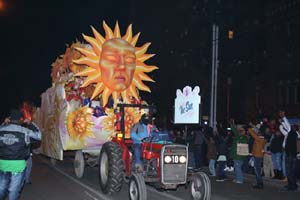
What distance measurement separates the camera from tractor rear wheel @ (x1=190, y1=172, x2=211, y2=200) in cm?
990

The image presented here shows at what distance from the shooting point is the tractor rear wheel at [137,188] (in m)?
9.66

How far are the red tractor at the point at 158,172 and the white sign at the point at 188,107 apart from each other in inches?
213

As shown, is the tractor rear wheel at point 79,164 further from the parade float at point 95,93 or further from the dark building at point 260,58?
the dark building at point 260,58

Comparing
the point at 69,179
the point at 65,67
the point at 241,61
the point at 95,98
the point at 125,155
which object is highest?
the point at 241,61

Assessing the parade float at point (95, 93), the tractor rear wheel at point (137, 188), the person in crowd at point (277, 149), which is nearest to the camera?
the tractor rear wheel at point (137, 188)

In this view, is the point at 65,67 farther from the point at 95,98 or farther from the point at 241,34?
the point at 241,34

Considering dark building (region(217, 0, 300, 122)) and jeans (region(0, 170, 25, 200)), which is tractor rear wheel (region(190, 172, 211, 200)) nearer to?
jeans (region(0, 170, 25, 200))

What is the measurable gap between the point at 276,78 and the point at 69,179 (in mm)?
23739

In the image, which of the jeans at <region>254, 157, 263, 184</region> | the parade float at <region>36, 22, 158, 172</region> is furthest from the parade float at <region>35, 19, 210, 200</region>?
the jeans at <region>254, 157, 263, 184</region>

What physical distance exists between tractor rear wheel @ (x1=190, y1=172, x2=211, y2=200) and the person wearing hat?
3738 mm

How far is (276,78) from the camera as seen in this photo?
35406 millimetres

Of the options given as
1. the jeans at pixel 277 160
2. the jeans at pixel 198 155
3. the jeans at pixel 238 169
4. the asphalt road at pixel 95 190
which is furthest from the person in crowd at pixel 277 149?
the jeans at pixel 198 155

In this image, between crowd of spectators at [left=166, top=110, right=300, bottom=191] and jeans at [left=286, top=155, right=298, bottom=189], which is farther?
crowd of spectators at [left=166, top=110, right=300, bottom=191]

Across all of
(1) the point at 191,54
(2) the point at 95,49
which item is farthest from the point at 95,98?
(1) the point at 191,54
